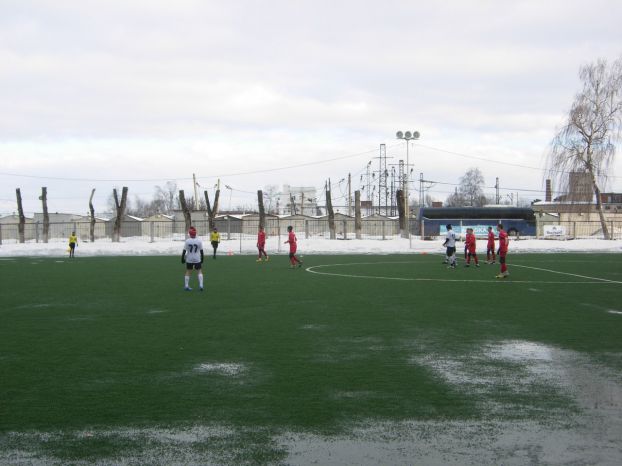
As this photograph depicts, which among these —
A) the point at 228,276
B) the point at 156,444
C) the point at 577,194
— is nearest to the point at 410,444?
the point at 156,444

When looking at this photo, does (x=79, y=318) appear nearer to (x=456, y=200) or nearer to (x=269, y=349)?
(x=269, y=349)

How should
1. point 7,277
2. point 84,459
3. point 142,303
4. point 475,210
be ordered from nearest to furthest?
point 84,459, point 142,303, point 7,277, point 475,210

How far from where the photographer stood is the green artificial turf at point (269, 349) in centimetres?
662

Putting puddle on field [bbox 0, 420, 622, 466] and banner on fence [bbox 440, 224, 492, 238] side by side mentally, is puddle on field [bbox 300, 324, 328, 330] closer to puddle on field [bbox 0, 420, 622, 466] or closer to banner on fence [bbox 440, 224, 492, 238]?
puddle on field [bbox 0, 420, 622, 466]

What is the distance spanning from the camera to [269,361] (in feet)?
29.9

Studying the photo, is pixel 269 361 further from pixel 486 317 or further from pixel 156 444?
pixel 486 317

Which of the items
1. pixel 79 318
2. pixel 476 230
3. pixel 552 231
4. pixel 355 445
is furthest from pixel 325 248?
pixel 355 445

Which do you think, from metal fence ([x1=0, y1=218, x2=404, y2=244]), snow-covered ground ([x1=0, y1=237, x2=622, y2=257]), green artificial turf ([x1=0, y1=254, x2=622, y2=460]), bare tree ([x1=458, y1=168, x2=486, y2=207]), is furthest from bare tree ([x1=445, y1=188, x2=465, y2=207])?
green artificial turf ([x1=0, y1=254, x2=622, y2=460])

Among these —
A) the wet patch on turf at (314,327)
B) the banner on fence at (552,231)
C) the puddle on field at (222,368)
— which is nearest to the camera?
the puddle on field at (222,368)

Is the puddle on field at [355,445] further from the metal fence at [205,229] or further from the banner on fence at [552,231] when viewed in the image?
the metal fence at [205,229]

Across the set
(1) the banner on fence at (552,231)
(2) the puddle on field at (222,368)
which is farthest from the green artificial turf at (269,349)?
(1) the banner on fence at (552,231)

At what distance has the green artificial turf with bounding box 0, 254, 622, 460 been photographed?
21.7 feet

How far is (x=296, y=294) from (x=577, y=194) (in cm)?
4471

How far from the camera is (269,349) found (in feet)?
32.8
